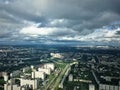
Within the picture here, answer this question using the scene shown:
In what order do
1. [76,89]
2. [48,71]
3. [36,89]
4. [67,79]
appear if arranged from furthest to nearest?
1. [48,71]
2. [67,79]
3. [36,89]
4. [76,89]

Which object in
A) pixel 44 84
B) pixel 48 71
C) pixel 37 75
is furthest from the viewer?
pixel 48 71

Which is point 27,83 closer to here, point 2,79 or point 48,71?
point 2,79

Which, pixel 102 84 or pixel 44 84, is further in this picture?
pixel 44 84

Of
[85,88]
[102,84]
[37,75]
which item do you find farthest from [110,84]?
[37,75]

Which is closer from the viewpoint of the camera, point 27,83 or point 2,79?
point 27,83

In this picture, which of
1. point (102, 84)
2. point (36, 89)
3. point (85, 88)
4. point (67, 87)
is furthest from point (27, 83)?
point (102, 84)

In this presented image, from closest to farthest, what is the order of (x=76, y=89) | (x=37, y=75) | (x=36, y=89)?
(x=76, y=89) → (x=36, y=89) → (x=37, y=75)

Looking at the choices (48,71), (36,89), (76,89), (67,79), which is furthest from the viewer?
(48,71)

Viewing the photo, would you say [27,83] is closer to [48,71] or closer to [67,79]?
[67,79]
